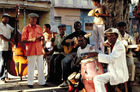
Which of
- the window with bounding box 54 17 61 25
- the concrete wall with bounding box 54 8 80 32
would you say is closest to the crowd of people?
the window with bounding box 54 17 61 25

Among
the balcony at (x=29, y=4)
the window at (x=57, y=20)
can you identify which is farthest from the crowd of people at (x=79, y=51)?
the window at (x=57, y=20)

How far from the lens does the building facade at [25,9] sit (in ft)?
59.7

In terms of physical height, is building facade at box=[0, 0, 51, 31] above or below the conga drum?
above

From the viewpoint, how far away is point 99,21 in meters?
6.46

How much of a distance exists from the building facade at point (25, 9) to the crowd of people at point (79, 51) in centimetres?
1144

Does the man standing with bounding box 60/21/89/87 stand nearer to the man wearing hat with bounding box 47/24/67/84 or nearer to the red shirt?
the man wearing hat with bounding box 47/24/67/84

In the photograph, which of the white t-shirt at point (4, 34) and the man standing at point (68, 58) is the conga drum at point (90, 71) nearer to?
the man standing at point (68, 58)

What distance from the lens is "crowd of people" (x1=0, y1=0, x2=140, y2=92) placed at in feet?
13.6

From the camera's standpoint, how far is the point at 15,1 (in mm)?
18531

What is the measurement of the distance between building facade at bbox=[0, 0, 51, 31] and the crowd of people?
11.4m

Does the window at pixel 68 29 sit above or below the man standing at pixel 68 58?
above

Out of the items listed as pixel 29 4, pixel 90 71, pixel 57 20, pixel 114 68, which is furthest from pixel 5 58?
pixel 57 20

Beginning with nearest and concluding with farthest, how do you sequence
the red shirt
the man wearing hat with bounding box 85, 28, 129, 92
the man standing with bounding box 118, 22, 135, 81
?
1. the man wearing hat with bounding box 85, 28, 129, 92
2. the man standing with bounding box 118, 22, 135, 81
3. the red shirt

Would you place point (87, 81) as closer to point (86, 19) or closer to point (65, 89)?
point (65, 89)
